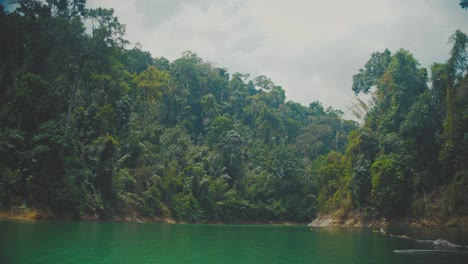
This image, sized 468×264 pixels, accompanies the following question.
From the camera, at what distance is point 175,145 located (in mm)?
56625

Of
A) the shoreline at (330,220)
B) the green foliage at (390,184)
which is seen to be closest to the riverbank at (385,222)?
the shoreline at (330,220)

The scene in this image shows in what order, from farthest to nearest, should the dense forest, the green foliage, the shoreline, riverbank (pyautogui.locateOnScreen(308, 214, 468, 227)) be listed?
1. the green foliage
2. riverbank (pyautogui.locateOnScreen(308, 214, 468, 227))
3. the dense forest
4. the shoreline

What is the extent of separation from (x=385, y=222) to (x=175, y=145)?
2906 centimetres

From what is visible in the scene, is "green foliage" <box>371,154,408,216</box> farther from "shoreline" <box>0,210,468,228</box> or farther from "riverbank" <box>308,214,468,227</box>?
"shoreline" <box>0,210,468,228</box>

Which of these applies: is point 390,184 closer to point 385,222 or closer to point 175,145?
point 385,222

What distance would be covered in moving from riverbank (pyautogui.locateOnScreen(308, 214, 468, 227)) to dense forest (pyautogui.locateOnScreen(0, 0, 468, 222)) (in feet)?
2.31

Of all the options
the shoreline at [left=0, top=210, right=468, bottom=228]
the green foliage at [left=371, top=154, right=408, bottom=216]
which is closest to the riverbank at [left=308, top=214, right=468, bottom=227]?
the shoreline at [left=0, top=210, right=468, bottom=228]

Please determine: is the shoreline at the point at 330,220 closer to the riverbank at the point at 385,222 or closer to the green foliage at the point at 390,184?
the riverbank at the point at 385,222

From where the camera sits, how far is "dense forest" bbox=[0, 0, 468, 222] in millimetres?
30281

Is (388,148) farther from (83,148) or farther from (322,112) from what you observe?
(322,112)

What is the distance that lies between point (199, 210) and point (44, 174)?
26.0m

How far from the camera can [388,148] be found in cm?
4525

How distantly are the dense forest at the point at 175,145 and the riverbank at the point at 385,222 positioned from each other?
70cm

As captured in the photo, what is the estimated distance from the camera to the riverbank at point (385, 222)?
35875 mm
